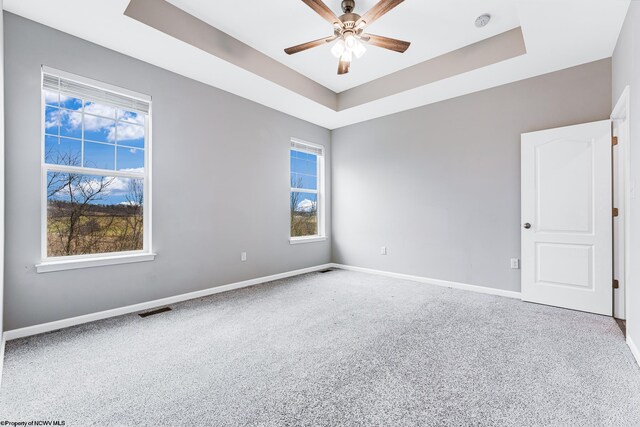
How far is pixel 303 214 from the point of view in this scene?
205 inches

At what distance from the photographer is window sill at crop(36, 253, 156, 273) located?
8.39 feet

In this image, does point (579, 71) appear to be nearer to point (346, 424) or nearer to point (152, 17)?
point (346, 424)

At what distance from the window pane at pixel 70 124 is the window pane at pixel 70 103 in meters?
0.05

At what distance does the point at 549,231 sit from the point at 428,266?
5.02 feet

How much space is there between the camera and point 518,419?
149 centimetres

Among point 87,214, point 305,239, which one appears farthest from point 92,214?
point 305,239

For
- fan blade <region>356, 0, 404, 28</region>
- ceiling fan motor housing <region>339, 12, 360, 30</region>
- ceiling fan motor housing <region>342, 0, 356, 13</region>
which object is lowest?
fan blade <region>356, 0, 404, 28</region>

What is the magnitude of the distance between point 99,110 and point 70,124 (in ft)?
0.96

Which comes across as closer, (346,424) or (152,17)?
(346,424)

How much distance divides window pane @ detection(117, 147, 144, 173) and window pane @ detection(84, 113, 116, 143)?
146 millimetres

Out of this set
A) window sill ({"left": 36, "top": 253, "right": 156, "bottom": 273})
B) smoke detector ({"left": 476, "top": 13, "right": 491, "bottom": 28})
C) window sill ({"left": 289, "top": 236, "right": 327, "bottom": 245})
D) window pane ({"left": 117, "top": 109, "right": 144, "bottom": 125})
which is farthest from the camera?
window sill ({"left": 289, "top": 236, "right": 327, "bottom": 245})

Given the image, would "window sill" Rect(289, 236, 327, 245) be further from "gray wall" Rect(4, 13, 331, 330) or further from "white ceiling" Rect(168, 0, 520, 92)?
"white ceiling" Rect(168, 0, 520, 92)

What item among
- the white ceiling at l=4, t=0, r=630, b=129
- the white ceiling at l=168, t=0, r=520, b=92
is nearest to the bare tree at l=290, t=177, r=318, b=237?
the white ceiling at l=4, t=0, r=630, b=129

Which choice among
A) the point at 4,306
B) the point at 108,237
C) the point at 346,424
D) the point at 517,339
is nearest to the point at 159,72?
the point at 108,237
